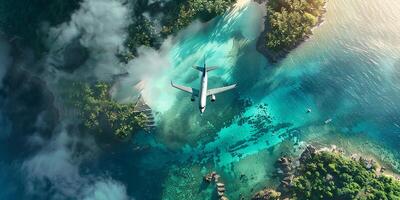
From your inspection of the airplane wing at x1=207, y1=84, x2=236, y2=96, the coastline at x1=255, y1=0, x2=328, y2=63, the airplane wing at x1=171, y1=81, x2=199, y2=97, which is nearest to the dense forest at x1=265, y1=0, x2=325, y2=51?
the coastline at x1=255, y1=0, x2=328, y2=63

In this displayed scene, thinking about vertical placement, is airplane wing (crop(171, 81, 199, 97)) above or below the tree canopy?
above

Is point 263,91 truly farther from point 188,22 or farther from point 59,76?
point 59,76

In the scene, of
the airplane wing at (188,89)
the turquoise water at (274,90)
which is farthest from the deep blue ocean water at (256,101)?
the airplane wing at (188,89)

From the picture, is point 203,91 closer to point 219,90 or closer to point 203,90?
point 203,90

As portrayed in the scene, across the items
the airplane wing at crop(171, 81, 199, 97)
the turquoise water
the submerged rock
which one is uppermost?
the airplane wing at crop(171, 81, 199, 97)

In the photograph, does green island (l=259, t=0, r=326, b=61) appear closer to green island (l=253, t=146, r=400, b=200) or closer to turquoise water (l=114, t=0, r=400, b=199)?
turquoise water (l=114, t=0, r=400, b=199)

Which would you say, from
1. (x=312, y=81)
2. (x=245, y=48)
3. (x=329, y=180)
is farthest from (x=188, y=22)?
(x=329, y=180)
